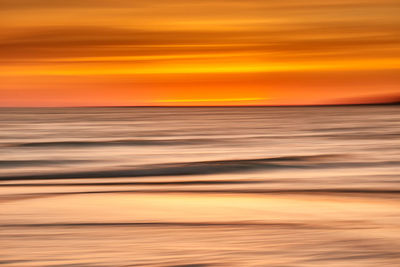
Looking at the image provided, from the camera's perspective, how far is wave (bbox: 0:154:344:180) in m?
3.62

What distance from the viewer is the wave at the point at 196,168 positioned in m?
3.62

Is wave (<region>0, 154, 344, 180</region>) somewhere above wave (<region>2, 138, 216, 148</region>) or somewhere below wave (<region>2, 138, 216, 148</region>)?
below

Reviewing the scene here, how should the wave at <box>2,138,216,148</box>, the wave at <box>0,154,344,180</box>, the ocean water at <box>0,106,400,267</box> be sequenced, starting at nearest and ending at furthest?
1. the ocean water at <box>0,106,400,267</box>
2. the wave at <box>0,154,344,180</box>
3. the wave at <box>2,138,216,148</box>

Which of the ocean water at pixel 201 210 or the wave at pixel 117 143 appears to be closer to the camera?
the ocean water at pixel 201 210

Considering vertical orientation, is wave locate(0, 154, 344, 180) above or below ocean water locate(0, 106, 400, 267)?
above

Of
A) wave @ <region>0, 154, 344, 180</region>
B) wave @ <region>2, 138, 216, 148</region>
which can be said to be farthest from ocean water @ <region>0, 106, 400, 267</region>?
wave @ <region>2, 138, 216, 148</region>

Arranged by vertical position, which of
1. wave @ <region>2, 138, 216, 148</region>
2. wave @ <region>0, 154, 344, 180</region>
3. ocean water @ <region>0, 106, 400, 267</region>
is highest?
wave @ <region>2, 138, 216, 148</region>

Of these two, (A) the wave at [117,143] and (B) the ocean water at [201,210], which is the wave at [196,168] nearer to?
(B) the ocean water at [201,210]

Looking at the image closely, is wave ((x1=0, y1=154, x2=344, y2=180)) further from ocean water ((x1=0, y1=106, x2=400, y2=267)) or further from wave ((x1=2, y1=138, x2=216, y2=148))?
wave ((x1=2, y1=138, x2=216, y2=148))

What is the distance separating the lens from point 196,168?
387cm

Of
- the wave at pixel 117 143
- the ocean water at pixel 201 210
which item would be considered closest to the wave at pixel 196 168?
the ocean water at pixel 201 210

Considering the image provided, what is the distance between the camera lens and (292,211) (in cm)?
223

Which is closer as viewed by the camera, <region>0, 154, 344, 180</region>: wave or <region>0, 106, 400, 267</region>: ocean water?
<region>0, 106, 400, 267</region>: ocean water

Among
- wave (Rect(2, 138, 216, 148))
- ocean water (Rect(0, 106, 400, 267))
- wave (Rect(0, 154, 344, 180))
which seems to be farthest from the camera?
wave (Rect(2, 138, 216, 148))
